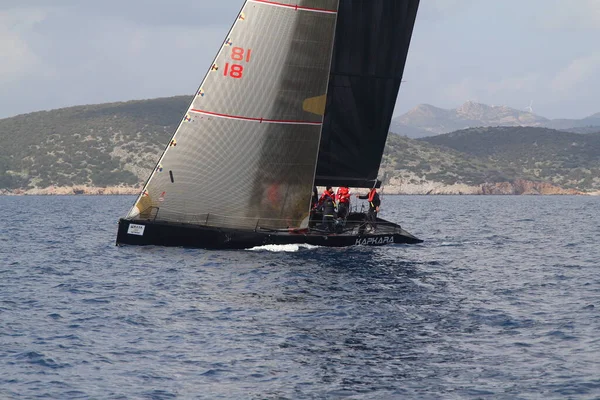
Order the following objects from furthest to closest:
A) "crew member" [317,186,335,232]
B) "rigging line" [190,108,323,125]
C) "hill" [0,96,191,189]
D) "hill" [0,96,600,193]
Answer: "hill" [0,96,600,193]
"hill" [0,96,191,189]
"crew member" [317,186,335,232]
"rigging line" [190,108,323,125]

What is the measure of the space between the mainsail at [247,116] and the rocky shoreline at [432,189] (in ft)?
448

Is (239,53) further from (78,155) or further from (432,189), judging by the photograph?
(78,155)

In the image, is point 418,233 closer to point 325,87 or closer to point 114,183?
point 325,87

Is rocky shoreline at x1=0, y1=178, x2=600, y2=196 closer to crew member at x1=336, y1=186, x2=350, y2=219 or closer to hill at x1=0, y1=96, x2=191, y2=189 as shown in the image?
hill at x1=0, y1=96, x2=191, y2=189

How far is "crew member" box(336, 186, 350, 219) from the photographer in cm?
3622

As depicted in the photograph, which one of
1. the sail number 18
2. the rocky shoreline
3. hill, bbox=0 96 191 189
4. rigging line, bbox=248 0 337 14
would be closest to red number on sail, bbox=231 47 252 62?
the sail number 18

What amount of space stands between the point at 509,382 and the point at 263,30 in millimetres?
20170

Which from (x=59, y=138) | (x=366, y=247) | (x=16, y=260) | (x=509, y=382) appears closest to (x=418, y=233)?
(x=366, y=247)

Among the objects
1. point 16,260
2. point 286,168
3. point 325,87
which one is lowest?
point 16,260

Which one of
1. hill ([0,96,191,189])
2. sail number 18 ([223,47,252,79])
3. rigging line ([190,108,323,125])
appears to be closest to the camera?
rigging line ([190,108,323,125])

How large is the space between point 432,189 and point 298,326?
16072 centimetres

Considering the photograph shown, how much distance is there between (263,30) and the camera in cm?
3266

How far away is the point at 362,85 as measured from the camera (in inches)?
1391

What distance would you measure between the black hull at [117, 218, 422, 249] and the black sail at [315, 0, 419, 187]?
312 cm
